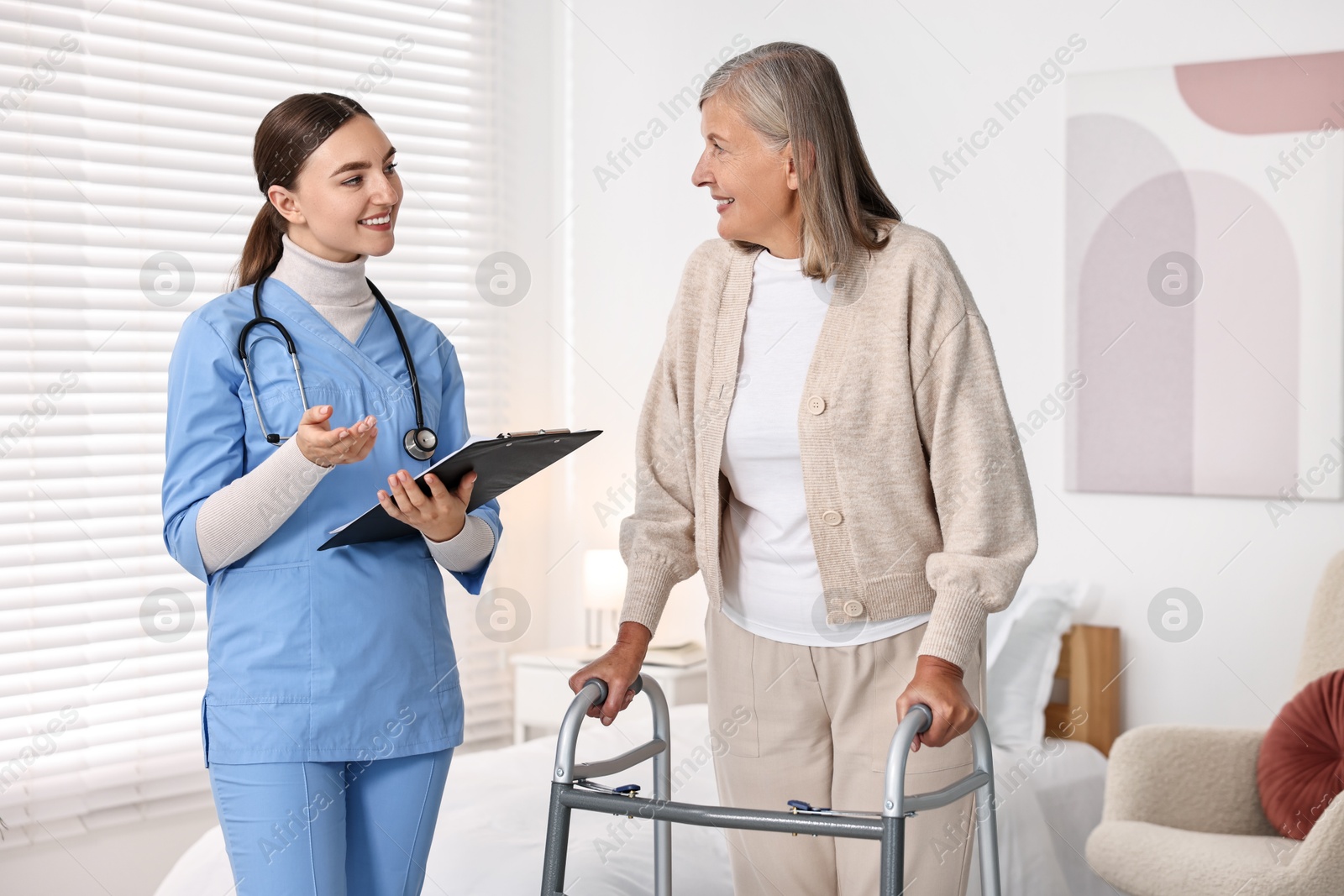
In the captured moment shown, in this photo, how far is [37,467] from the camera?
308 centimetres

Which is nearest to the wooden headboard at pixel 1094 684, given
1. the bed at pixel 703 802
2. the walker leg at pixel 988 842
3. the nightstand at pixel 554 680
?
the bed at pixel 703 802

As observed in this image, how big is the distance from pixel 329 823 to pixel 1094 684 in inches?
89.3

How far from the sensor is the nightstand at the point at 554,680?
367cm

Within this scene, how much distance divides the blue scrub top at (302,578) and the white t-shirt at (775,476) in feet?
1.24

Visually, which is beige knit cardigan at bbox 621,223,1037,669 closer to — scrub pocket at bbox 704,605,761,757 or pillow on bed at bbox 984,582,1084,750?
scrub pocket at bbox 704,605,761,757

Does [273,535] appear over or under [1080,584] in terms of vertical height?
over

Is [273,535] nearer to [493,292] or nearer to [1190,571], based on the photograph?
[1190,571]

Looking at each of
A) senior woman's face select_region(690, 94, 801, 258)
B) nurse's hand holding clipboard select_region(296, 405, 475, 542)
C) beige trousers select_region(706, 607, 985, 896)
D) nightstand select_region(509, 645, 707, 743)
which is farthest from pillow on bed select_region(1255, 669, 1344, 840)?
nurse's hand holding clipboard select_region(296, 405, 475, 542)

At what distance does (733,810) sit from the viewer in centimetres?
121

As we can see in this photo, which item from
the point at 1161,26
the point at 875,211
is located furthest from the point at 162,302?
the point at 1161,26

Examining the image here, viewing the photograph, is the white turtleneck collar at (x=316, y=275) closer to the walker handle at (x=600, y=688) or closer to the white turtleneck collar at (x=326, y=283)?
the white turtleneck collar at (x=326, y=283)

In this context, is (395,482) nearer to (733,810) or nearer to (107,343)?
(733,810)

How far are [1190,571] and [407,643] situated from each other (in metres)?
2.25

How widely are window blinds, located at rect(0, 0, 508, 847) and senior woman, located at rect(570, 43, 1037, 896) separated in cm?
216
